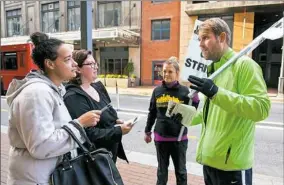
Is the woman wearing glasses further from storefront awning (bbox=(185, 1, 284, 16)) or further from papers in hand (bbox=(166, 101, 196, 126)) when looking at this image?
storefront awning (bbox=(185, 1, 284, 16))

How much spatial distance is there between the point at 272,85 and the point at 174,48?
9609 millimetres

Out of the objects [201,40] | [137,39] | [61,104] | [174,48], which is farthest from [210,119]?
[137,39]

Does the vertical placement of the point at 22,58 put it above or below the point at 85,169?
above

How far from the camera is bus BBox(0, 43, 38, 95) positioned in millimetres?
14266

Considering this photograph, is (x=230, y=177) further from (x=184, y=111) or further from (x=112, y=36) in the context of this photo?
(x=112, y=36)

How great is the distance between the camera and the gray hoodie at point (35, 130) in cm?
150

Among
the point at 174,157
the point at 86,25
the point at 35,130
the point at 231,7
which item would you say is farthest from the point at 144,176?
the point at 231,7

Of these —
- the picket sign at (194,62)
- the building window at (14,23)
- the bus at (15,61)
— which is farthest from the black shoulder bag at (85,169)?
the building window at (14,23)

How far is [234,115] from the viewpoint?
192 cm

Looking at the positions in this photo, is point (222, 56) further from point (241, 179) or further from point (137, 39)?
point (137, 39)

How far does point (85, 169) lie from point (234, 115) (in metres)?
1.13

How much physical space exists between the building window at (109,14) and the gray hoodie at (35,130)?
74.0 feet

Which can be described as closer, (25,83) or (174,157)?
(25,83)

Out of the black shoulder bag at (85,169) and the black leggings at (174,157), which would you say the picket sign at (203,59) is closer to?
the black leggings at (174,157)
